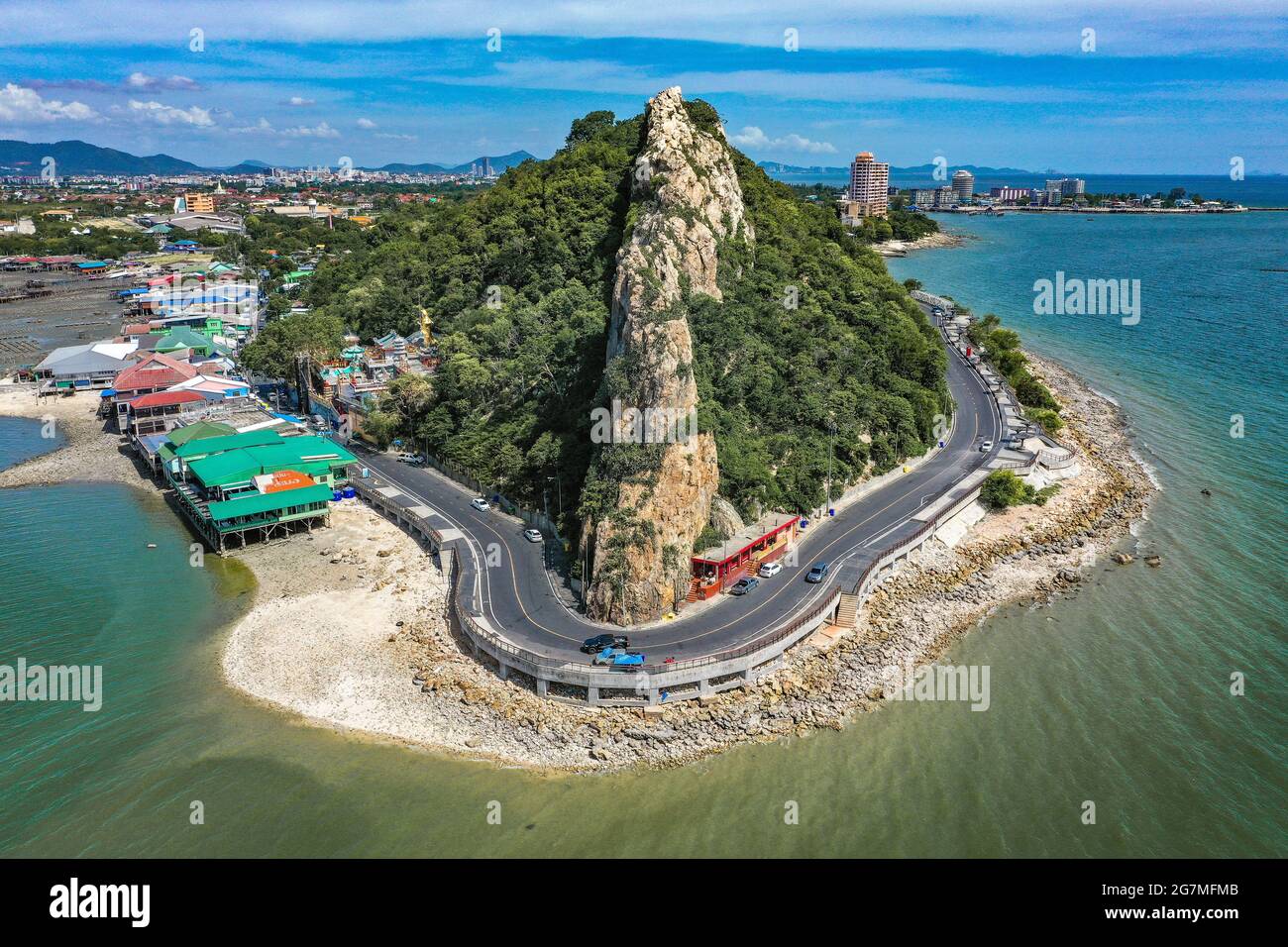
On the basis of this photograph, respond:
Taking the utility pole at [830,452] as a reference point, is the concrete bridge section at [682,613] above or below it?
below

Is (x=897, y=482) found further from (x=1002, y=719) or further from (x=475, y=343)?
(x=475, y=343)

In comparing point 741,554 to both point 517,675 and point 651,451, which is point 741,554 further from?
point 517,675

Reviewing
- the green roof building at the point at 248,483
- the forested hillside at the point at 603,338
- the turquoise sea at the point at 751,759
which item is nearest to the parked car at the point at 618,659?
the turquoise sea at the point at 751,759

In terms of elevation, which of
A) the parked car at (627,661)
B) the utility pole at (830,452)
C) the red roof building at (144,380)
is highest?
the red roof building at (144,380)

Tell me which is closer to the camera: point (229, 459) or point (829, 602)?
point (829, 602)

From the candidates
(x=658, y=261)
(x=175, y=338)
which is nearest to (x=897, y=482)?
(x=658, y=261)

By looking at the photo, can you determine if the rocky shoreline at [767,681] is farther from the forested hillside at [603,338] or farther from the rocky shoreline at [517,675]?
the forested hillside at [603,338]
